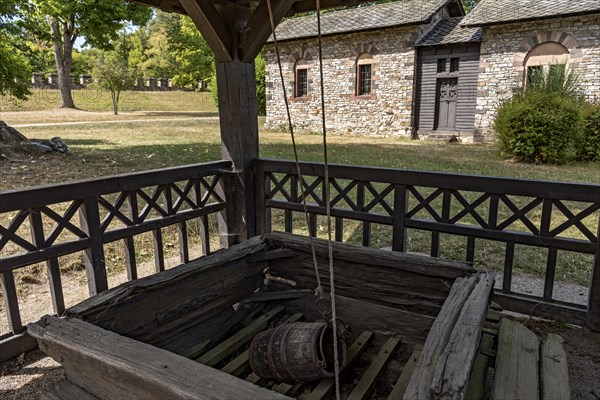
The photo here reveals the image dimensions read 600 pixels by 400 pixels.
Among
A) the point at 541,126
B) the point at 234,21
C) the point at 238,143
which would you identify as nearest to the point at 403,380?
the point at 238,143

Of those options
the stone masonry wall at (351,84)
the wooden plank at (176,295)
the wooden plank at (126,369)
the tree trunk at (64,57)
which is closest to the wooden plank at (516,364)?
the wooden plank at (126,369)

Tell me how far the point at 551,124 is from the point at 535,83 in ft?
6.11

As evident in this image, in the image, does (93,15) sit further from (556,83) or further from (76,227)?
(76,227)

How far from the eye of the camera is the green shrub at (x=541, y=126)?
35.3 feet

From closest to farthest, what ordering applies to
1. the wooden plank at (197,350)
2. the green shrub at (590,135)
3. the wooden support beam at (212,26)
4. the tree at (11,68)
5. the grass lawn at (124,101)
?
the wooden plank at (197,350) < the wooden support beam at (212,26) < the tree at (11,68) < the green shrub at (590,135) < the grass lawn at (124,101)

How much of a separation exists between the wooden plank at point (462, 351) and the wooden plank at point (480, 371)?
0.79 ft

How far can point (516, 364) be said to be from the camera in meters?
1.99

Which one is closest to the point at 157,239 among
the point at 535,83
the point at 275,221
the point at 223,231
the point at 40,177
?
the point at 223,231

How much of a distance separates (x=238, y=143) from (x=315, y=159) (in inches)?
266

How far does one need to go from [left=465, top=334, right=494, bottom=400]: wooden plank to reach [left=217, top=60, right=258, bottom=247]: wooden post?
9.09 feet

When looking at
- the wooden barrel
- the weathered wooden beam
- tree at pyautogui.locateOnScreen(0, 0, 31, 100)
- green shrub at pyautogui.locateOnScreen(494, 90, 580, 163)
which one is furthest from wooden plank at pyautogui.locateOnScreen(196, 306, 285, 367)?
green shrub at pyautogui.locateOnScreen(494, 90, 580, 163)

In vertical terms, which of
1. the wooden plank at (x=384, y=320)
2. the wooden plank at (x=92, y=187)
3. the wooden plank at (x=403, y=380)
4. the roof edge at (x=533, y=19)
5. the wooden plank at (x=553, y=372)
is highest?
the roof edge at (x=533, y=19)

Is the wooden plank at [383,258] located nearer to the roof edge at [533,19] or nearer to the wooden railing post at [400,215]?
the wooden railing post at [400,215]

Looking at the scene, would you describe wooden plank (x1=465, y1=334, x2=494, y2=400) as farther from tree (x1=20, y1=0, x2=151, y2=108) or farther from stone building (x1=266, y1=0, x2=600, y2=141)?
tree (x1=20, y1=0, x2=151, y2=108)
